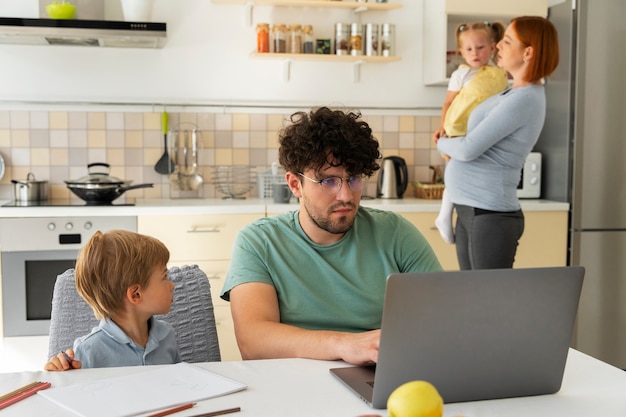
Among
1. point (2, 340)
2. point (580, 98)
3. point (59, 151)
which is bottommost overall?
point (2, 340)

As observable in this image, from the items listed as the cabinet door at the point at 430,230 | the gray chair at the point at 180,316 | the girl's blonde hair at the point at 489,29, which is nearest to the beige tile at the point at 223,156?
the cabinet door at the point at 430,230

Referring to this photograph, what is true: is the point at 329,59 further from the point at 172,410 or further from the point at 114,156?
the point at 172,410

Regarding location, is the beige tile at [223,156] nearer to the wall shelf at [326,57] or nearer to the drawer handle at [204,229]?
the wall shelf at [326,57]

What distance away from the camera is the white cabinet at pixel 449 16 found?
3.81 meters

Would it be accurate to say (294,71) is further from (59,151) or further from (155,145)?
(59,151)

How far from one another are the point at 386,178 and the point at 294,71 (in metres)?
0.73

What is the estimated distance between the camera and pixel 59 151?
3863mm

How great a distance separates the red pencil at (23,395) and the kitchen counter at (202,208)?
2.12 m

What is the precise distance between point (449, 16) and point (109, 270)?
275 cm

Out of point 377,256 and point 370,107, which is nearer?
point 377,256

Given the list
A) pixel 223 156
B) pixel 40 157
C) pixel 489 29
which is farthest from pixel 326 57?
pixel 40 157

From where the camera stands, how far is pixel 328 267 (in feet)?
5.91

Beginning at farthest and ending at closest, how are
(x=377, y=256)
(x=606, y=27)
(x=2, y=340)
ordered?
(x=606, y=27) → (x=2, y=340) → (x=377, y=256)

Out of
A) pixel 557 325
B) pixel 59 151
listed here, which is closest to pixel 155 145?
pixel 59 151
